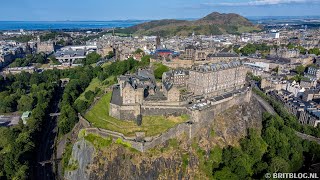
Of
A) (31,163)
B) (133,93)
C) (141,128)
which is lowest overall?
(31,163)

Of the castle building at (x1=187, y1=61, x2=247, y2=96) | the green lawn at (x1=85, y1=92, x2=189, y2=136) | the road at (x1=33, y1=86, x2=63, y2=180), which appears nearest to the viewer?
the green lawn at (x1=85, y1=92, x2=189, y2=136)

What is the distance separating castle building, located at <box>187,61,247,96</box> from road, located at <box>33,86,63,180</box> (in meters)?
29.5

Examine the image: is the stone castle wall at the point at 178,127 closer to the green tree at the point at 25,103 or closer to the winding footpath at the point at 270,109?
the winding footpath at the point at 270,109

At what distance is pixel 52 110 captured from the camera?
243 feet

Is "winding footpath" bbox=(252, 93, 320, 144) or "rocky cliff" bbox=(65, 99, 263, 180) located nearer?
"rocky cliff" bbox=(65, 99, 263, 180)

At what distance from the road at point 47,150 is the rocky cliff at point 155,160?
5067 mm

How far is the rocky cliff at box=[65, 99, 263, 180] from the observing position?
40312 mm

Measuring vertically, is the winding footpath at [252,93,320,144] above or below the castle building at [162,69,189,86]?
below

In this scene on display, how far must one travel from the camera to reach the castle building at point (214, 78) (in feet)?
182

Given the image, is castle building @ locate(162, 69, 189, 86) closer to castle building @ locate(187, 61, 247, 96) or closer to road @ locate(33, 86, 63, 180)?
castle building @ locate(187, 61, 247, 96)

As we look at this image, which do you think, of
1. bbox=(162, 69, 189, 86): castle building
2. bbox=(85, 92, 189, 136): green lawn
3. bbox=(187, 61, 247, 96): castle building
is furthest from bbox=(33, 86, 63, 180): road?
bbox=(187, 61, 247, 96): castle building

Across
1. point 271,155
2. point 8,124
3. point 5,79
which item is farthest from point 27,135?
point 5,79

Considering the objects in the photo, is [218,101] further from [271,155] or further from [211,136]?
[271,155]

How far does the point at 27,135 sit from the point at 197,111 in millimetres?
31427
